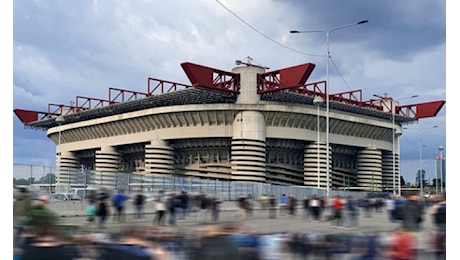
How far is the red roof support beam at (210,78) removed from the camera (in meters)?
58.6

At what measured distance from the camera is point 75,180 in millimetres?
27453

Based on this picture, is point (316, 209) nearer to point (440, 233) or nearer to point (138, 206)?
point (138, 206)

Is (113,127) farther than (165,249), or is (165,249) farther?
(113,127)

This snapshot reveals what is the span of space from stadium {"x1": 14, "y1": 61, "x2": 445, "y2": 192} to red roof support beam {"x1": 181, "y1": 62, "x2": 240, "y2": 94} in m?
0.11

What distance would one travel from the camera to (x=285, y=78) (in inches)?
2393

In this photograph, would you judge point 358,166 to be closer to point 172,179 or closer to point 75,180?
point 172,179

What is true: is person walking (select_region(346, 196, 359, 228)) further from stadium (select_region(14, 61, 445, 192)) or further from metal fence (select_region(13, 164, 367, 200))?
stadium (select_region(14, 61, 445, 192))

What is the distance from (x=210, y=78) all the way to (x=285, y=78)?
28.7ft

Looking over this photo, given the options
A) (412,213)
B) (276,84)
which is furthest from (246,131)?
(412,213)

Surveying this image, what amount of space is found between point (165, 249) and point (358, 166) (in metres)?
72.4

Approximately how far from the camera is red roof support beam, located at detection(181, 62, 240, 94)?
192 ft

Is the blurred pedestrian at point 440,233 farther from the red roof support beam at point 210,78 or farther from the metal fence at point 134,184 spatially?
the red roof support beam at point 210,78

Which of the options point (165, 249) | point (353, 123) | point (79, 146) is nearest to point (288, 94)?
point (353, 123)

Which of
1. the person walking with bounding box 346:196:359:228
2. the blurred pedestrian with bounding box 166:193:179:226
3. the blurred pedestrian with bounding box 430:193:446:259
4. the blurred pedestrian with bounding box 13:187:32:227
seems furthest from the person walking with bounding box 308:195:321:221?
the blurred pedestrian with bounding box 13:187:32:227
